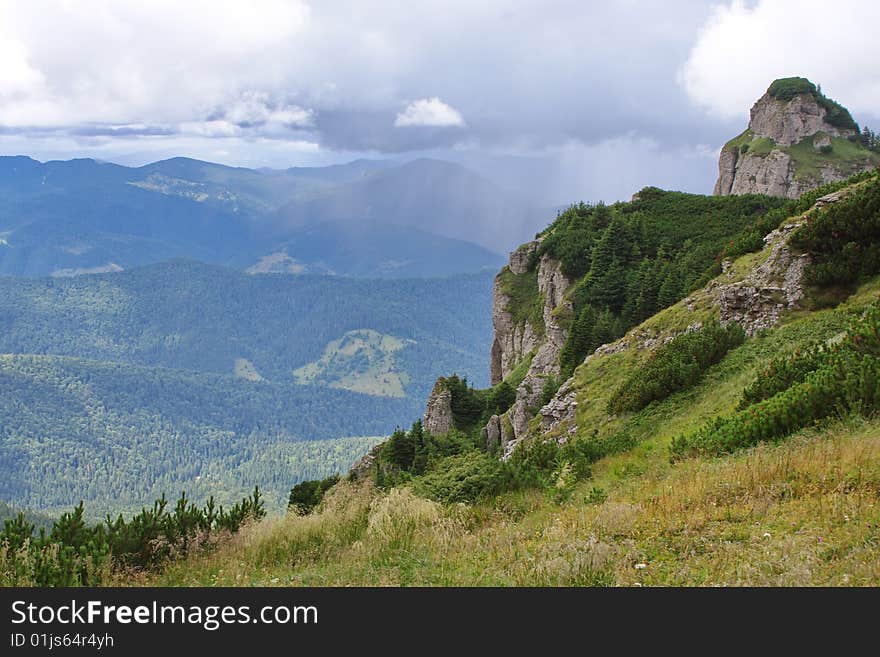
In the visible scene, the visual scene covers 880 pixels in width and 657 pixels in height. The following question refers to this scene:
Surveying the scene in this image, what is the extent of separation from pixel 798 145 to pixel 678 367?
7394 cm

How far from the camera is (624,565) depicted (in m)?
7.47

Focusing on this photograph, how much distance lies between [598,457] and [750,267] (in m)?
14.5

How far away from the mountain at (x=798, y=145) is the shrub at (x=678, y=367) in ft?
204

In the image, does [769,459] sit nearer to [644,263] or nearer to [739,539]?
[739,539]

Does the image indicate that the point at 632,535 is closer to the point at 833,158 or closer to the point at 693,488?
the point at 693,488

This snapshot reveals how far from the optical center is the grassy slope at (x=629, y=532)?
705 cm

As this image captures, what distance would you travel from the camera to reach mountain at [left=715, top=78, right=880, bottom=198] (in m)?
71.7

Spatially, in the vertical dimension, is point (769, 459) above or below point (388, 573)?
above

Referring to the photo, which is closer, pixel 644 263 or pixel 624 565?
pixel 624 565

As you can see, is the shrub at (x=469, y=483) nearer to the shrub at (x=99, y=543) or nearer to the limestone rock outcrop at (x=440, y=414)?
the shrub at (x=99, y=543)

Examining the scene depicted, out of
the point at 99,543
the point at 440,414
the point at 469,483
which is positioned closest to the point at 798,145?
the point at 440,414

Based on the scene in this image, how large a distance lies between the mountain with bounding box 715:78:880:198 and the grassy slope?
72.0 m

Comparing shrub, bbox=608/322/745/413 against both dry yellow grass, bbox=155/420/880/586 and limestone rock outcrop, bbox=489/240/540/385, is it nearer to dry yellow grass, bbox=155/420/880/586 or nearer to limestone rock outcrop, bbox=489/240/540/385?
dry yellow grass, bbox=155/420/880/586
